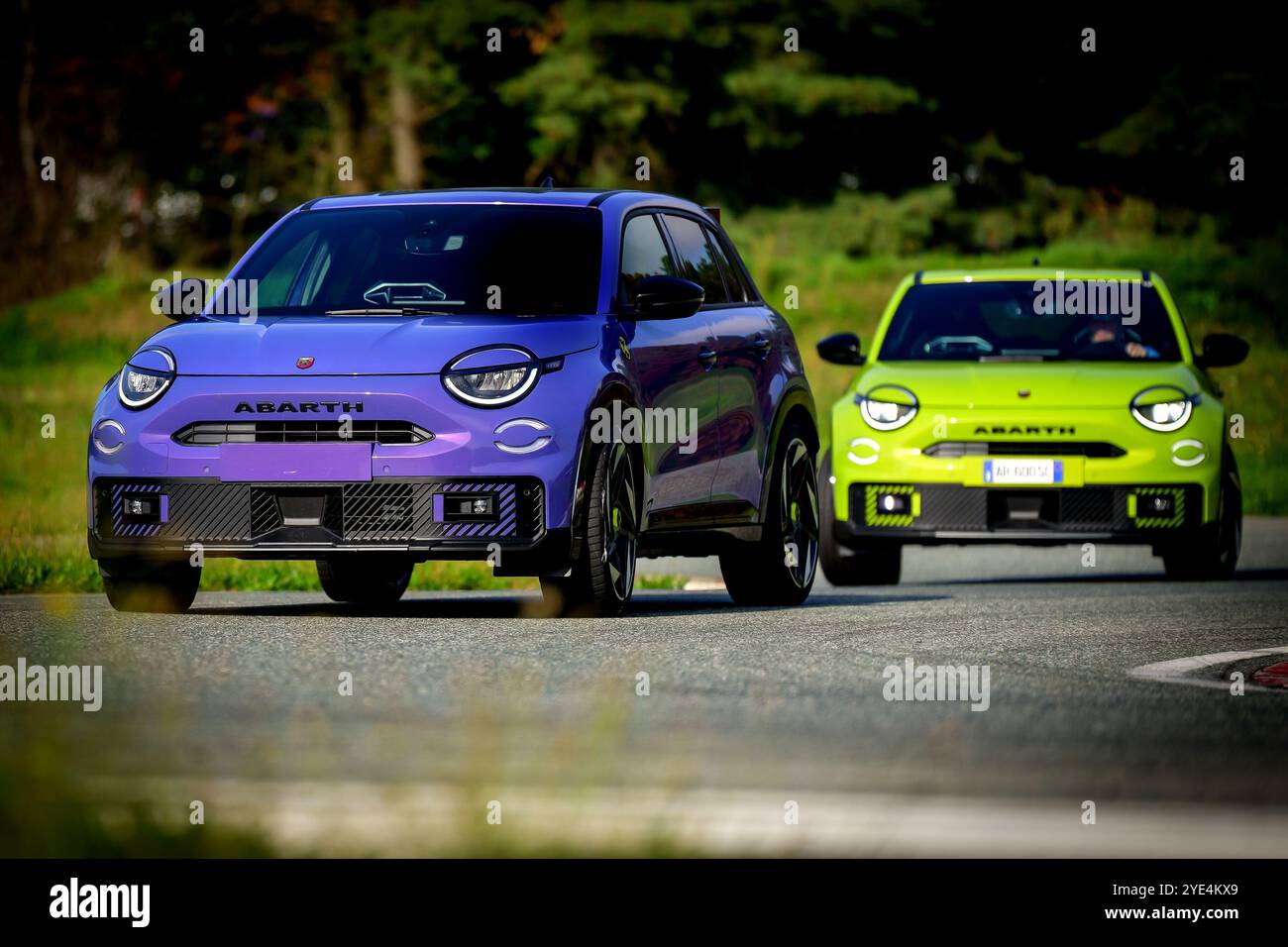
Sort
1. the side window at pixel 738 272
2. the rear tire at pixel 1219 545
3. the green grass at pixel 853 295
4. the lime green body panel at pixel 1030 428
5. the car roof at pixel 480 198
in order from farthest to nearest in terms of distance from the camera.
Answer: the green grass at pixel 853 295 < the rear tire at pixel 1219 545 < the lime green body panel at pixel 1030 428 < the side window at pixel 738 272 < the car roof at pixel 480 198

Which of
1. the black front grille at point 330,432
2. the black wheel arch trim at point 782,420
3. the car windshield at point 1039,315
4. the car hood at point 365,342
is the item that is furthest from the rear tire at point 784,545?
the black front grille at point 330,432

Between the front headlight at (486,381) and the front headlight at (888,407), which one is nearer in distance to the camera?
the front headlight at (486,381)

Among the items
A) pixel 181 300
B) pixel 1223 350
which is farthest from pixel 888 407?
pixel 181 300

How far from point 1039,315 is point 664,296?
4.99 metres

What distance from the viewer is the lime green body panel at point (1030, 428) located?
1479 centimetres

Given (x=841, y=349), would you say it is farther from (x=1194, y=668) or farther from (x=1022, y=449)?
(x=1194, y=668)

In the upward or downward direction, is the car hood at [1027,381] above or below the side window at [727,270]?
below

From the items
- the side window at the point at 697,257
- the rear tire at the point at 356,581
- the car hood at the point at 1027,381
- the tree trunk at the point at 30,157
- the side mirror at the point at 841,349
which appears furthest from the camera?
the tree trunk at the point at 30,157

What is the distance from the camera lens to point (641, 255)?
12273mm

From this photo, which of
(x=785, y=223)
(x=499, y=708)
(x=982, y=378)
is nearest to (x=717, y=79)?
(x=785, y=223)

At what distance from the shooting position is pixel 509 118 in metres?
46.1

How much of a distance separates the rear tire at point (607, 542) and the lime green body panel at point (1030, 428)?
362 centimetres

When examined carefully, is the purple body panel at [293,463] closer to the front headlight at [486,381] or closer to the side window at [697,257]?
the front headlight at [486,381]
